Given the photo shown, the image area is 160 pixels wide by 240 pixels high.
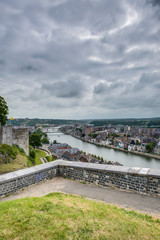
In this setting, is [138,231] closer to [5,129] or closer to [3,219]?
[3,219]

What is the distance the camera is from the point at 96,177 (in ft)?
15.6

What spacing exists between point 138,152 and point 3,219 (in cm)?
5097

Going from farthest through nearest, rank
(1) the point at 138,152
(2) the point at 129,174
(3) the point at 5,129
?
(1) the point at 138,152 → (3) the point at 5,129 → (2) the point at 129,174

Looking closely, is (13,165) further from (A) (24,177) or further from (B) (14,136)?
(A) (24,177)

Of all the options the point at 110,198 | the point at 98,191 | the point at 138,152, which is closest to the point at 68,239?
the point at 110,198

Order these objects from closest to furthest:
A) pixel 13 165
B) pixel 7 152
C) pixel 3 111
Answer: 1. pixel 13 165
2. pixel 7 152
3. pixel 3 111

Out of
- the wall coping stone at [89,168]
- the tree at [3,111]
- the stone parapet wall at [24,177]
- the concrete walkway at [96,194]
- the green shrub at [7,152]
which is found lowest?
the green shrub at [7,152]

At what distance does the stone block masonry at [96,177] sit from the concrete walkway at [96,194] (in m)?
0.15

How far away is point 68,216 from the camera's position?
276cm

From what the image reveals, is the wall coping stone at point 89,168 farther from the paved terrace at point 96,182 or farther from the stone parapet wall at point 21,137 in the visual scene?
the stone parapet wall at point 21,137

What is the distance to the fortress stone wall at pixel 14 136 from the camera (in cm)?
Answer: 1591

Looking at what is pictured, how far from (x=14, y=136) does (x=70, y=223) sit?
54.4ft

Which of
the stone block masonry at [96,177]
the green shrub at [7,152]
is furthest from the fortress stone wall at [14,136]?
the stone block masonry at [96,177]

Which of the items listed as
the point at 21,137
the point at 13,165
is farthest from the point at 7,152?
the point at 21,137
